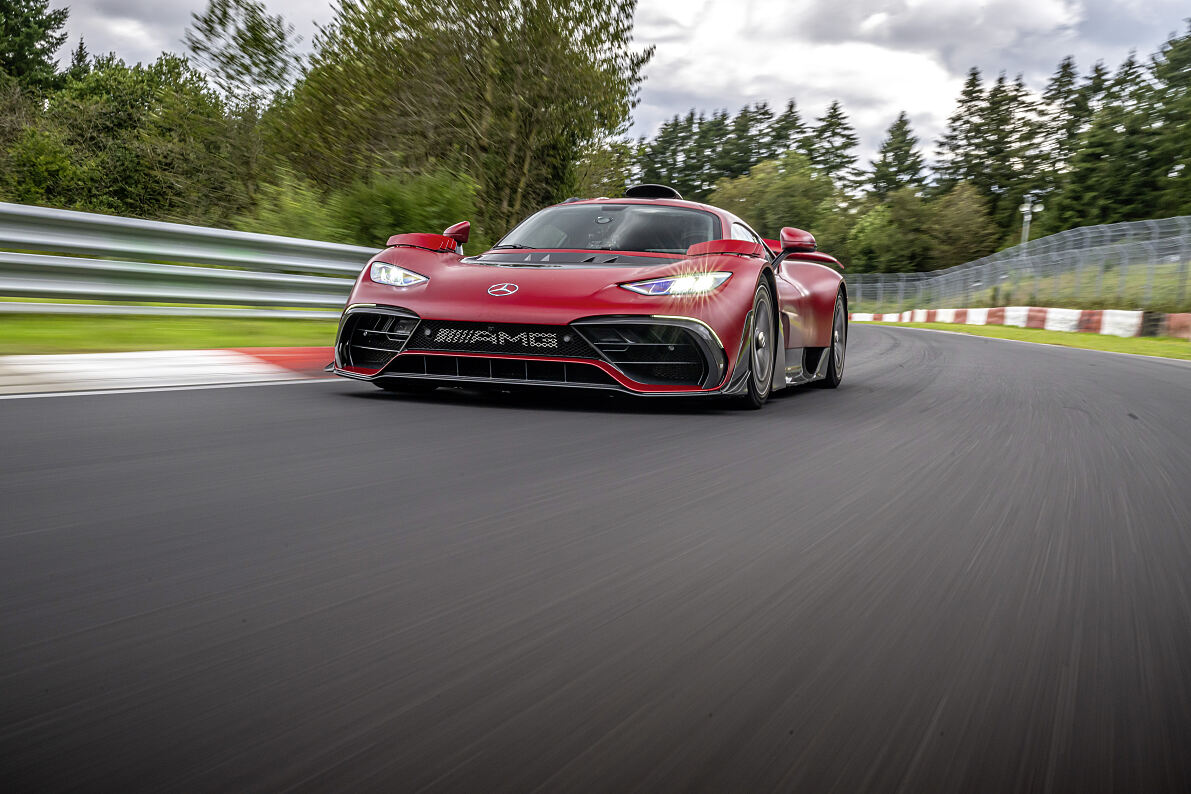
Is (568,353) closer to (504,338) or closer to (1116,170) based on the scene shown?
(504,338)

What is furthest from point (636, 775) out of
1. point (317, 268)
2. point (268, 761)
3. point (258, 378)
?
point (317, 268)

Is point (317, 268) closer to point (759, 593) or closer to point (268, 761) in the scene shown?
point (759, 593)

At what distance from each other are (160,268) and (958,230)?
77.7 metres

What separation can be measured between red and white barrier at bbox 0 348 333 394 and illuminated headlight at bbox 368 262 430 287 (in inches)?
48.5

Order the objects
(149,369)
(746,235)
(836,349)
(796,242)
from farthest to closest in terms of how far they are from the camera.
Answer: (836,349) → (746,235) → (796,242) → (149,369)

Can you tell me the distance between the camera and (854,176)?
11444 centimetres

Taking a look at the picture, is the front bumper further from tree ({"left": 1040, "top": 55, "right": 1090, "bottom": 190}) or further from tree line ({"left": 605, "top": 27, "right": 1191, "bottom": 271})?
tree ({"left": 1040, "top": 55, "right": 1090, "bottom": 190})

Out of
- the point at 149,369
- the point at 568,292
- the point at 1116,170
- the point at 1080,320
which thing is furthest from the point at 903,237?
the point at 568,292

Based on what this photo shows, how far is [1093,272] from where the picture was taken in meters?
28.5

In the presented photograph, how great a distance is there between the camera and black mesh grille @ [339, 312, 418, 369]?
5.34 meters

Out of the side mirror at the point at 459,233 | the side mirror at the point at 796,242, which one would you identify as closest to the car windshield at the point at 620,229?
the side mirror at the point at 459,233

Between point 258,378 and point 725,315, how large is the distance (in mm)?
2959

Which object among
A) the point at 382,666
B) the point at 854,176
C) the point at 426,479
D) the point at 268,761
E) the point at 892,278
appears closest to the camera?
the point at 268,761

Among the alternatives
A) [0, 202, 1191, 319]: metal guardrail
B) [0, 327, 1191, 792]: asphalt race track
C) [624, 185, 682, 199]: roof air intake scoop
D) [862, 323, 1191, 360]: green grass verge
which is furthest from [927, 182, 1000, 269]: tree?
[0, 327, 1191, 792]: asphalt race track
